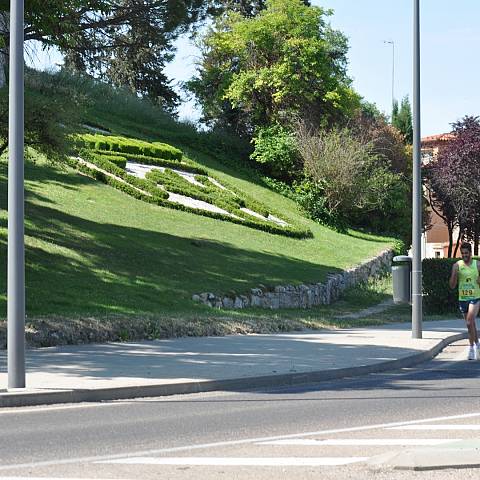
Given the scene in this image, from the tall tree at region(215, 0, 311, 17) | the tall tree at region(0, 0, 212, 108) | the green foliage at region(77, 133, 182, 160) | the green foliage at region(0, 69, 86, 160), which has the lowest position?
the green foliage at region(0, 69, 86, 160)

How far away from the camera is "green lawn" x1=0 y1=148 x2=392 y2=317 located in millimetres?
25719

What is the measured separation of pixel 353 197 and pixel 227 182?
7002 millimetres

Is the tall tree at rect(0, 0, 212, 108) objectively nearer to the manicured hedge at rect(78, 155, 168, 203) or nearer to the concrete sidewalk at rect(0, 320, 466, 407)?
the concrete sidewalk at rect(0, 320, 466, 407)

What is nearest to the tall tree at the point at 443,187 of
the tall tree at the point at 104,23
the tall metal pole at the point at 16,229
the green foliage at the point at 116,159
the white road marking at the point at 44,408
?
the green foliage at the point at 116,159

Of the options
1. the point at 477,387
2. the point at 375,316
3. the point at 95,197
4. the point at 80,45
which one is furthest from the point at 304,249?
the point at 477,387

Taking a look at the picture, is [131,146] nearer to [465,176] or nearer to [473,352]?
[465,176]

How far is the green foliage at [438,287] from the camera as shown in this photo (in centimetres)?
3250

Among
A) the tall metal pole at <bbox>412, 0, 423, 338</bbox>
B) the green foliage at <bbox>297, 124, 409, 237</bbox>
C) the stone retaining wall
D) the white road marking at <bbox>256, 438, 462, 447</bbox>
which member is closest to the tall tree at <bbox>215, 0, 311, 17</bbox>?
the green foliage at <bbox>297, 124, 409, 237</bbox>

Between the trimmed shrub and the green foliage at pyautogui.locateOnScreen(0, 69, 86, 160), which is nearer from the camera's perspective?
the green foliage at pyautogui.locateOnScreen(0, 69, 86, 160)

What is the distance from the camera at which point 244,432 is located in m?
10.5

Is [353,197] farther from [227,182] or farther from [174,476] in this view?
[174,476]

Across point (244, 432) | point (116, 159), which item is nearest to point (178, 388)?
point (244, 432)

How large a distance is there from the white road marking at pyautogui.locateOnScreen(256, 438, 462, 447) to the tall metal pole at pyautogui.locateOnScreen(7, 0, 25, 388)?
4.68 m

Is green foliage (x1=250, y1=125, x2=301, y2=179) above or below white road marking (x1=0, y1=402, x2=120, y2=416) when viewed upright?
above
